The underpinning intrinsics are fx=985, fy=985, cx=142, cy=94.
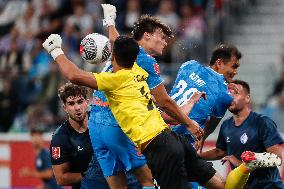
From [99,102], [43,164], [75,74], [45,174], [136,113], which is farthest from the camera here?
[43,164]

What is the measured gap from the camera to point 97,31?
19234mm

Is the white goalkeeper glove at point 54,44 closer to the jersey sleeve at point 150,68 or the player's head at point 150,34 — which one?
the jersey sleeve at point 150,68

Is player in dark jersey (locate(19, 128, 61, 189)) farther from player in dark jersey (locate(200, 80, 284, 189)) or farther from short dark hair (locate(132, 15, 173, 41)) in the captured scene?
short dark hair (locate(132, 15, 173, 41))

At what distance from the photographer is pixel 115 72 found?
9945 millimetres

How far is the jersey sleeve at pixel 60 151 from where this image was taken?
11.4 meters

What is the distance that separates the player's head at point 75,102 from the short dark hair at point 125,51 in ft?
5.43

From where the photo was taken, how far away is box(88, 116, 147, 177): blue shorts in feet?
33.7

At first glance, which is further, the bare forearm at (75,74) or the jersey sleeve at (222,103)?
the jersey sleeve at (222,103)

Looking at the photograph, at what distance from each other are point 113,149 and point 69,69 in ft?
3.76

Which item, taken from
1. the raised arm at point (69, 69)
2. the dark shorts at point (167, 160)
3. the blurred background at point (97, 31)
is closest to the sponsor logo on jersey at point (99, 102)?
the raised arm at point (69, 69)

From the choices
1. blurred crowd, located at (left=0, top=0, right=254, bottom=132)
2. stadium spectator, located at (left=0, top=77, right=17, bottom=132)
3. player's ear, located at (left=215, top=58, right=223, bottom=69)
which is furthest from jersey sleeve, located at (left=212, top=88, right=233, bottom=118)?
stadium spectator, located at (left=0, top=77, right=17, bottom=132)

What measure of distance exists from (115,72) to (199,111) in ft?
5.48

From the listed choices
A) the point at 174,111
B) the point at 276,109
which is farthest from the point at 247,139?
the point at 276,109

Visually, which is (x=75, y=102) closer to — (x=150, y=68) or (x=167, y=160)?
(x=150, y=68)
